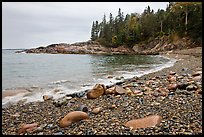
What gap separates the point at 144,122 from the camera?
5.83 metres

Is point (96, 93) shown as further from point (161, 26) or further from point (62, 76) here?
point (161, 26)

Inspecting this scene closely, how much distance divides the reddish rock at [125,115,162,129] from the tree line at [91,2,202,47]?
40.4 metres

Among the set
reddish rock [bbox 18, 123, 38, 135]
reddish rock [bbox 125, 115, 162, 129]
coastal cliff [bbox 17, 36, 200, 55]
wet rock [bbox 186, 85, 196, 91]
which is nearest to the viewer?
reddish rock [bbox 125, 115, 162, 129]

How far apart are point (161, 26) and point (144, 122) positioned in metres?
59.9

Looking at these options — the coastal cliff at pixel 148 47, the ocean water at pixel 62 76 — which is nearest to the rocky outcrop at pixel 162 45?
the coastal cliff at pixel 148 47

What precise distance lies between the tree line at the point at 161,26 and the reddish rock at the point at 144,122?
4040 cm

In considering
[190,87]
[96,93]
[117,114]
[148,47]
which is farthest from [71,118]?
[148,47]

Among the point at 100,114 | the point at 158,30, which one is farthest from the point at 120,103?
the point at 158,30

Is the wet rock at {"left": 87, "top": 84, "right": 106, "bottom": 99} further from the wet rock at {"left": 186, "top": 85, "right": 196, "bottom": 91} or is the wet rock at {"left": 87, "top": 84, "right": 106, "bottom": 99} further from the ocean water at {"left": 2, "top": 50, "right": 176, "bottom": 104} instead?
the wet rock at {"left": 186, "top": 85, "right": 196, "bottom": 91}

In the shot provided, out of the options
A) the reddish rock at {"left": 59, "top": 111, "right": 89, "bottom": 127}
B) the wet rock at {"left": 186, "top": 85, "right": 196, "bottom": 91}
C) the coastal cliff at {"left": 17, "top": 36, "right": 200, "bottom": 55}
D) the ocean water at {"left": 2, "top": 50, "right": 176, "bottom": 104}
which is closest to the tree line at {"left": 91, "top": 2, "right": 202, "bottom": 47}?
the coastal cliff at {"left": 17, "top": 36, "right": 200, "bottom": 55}

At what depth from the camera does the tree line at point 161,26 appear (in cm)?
5280

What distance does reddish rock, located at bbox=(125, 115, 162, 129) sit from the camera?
5664 millimetres

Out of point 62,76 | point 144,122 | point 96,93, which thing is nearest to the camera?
point 144,122

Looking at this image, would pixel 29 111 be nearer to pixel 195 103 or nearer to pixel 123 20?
pixel 195 103
